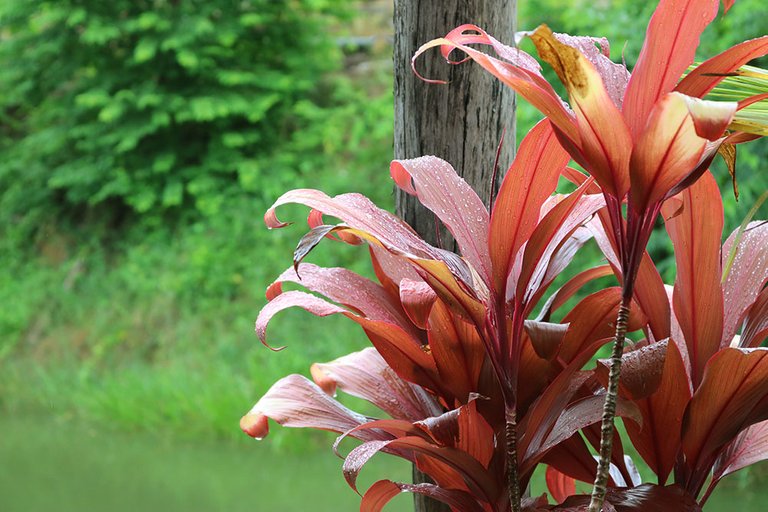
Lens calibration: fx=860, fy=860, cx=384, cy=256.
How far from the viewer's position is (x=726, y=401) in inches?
35.9

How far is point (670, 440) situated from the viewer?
3.20 feet

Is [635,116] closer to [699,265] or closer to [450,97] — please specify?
[699,265]

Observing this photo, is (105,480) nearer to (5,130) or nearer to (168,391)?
(168,391)

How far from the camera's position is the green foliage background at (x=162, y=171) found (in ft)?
14.3

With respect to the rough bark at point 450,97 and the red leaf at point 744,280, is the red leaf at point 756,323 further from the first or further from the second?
the rough bark at point 450,97

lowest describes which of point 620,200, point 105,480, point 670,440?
point 105,480

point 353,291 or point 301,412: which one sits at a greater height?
point 353,291

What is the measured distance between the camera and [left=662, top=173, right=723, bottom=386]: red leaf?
37.9 inches

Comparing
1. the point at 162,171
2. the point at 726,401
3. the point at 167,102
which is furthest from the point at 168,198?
the point at 726,401

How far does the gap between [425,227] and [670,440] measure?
51 centimetres

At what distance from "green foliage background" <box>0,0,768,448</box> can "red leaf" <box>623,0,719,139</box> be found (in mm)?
3186

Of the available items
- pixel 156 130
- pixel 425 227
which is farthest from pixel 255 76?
pixel 425 227

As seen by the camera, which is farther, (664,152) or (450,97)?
(450,97)

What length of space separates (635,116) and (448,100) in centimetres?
48
